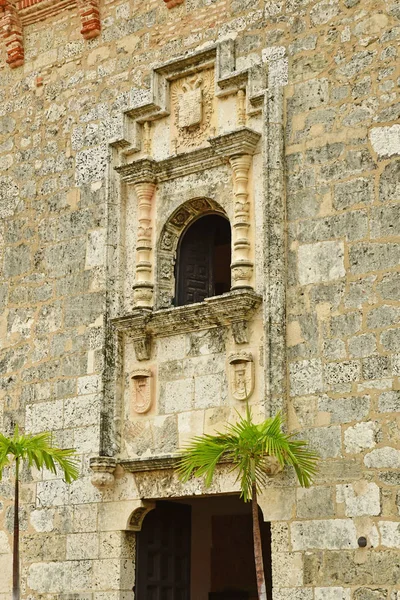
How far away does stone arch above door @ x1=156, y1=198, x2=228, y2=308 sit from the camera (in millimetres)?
8164

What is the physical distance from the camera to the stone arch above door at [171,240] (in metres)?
8.16

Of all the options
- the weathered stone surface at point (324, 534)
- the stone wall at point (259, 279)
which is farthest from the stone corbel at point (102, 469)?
the weathered stone surface at point (324, 534)

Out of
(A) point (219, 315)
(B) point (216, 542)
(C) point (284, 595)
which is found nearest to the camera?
(C) point (284, 595)

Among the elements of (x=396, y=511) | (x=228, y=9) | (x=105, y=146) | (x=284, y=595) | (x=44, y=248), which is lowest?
(x=284, y=595)

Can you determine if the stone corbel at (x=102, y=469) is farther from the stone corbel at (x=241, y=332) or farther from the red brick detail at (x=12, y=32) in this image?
the red brick detail at (x=12, y=32)

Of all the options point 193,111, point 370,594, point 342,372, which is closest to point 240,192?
point 193,111

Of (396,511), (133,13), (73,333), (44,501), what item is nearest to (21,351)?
(73,333)

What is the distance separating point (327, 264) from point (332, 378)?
32.0 inches

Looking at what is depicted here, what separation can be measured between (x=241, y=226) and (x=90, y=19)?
277cm

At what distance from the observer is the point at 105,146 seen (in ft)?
28.9

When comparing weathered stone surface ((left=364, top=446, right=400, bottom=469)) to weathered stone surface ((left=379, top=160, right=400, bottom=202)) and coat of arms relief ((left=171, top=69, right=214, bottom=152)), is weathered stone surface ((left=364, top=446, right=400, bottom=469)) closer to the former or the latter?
weathered stone surface ((left=379, top=160, right=400, bottom=202))

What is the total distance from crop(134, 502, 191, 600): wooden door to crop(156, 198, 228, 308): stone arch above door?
1.67m

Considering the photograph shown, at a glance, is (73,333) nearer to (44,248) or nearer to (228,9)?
(44,248)

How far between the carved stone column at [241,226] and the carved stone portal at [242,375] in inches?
21.1
